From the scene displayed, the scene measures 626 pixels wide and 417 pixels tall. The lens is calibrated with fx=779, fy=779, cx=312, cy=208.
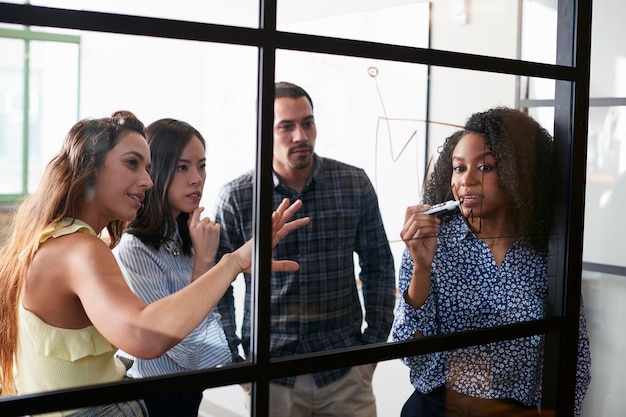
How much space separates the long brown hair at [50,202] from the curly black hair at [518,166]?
0.87 meters

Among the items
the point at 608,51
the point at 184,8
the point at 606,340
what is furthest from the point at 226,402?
the point at 608,51

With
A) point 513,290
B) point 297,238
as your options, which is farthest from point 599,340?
point 297,238

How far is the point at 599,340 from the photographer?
2.92m

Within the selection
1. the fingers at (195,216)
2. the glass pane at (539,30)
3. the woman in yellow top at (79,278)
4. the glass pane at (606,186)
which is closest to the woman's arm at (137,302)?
the woman in yellow top at (79,278)

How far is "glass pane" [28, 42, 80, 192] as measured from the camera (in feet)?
4.65

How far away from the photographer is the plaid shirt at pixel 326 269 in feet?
5.61

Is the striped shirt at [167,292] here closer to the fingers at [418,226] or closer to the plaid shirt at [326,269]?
the plaid shirt at [326,269]

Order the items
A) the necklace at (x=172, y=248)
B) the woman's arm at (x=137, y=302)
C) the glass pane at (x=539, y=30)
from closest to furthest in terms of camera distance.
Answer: the woman's arm at (x=137, y=302), the necklace at (x=172, y=248), the glass pane at (x=539, y=30)

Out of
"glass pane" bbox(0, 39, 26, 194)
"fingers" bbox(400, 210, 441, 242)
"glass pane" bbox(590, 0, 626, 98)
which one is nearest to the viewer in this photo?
"glass pane" bbox(0, 39, 26, 194)

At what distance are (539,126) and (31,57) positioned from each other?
1431 mm

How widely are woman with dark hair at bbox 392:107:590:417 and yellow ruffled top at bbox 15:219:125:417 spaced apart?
78 centimetres

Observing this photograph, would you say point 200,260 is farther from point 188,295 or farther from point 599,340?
point 599,340

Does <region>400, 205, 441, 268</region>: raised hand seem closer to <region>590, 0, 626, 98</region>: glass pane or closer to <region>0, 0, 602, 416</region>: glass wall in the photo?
<region>0, 0, 602, 416</region>: glass wall

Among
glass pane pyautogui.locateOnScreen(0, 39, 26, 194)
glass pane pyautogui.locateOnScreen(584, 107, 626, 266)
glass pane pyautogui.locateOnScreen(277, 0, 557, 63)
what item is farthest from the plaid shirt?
glass pane pyautogui.locateOnScreen(584, 107, 626, 266)
